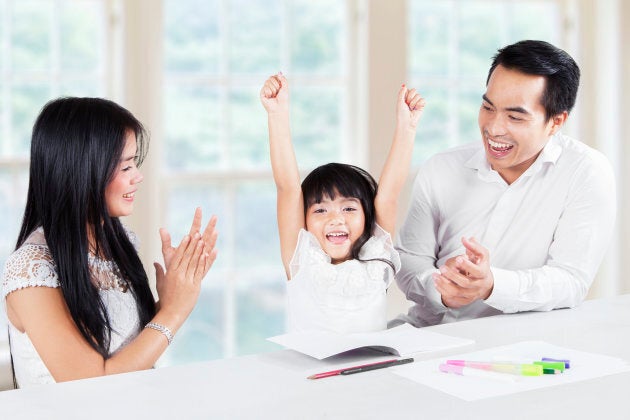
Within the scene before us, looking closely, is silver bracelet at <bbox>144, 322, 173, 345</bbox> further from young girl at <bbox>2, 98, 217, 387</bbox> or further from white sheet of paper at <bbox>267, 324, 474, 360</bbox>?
white sheet of paper at <bbox>267, 324, 474, 360</bbox>

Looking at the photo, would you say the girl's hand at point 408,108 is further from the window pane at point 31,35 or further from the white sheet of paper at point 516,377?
the window pane at point 31,35

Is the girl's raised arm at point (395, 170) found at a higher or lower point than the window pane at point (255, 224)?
higher

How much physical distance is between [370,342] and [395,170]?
25.4 inches

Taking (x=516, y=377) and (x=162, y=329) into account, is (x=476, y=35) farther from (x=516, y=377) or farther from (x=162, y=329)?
(x=516, y=377)

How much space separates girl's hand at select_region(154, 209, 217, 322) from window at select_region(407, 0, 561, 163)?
2272mm

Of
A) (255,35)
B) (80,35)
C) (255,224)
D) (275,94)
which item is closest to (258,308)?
(255,224)

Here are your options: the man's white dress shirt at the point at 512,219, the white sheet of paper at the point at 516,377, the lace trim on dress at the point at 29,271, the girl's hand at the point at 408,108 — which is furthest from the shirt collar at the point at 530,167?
the lace trim on dress at the point at 29,271

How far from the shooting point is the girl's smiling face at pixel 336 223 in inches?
80.2

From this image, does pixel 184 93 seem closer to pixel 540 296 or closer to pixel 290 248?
pixel 290 248

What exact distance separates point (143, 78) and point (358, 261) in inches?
65.9

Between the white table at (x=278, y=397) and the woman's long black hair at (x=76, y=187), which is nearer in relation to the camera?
the white table at (x=278, y=397)

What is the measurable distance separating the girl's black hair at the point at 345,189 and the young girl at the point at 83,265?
34 centimetres

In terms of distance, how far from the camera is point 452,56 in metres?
4.04

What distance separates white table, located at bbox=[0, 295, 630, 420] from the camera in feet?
3.96
